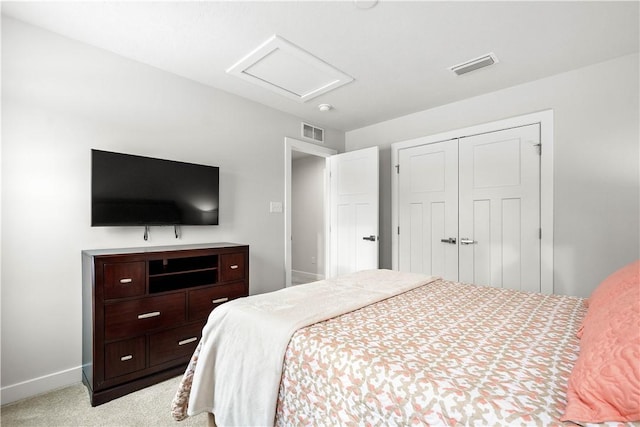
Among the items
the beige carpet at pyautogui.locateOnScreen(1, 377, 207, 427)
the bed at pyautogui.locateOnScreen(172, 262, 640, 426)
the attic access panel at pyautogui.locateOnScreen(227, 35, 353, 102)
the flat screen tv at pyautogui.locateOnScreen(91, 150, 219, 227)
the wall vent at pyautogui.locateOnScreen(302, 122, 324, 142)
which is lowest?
the beige carpet at pyautogui.locateOnScreen(1, 377, 207, 427)

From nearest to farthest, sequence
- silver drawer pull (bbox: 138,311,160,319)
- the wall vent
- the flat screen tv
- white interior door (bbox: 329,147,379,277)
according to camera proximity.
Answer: silver drawer pull (bbox: 138,311,160,319)
the flat screen tv
white interior door (bbox: 329,147,379,277)
the wall vent

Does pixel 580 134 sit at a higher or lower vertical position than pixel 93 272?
higher

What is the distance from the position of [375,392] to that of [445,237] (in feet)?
9.50

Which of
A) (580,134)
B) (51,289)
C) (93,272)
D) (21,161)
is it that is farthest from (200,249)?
(580,134)

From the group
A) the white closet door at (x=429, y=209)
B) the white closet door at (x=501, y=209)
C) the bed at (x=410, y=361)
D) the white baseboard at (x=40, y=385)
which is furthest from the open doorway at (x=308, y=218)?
the bed at (x=410, y=361)

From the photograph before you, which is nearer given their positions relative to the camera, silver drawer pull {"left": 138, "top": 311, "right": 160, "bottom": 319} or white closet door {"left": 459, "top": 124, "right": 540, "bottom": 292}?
silver drawer pull {"left": 138, "top": 311, "right": 160, "bottom": 319}

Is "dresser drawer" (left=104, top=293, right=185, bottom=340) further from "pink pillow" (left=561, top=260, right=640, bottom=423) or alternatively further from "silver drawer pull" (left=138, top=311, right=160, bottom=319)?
"pink pillow" (left=561, top=260, right=640, bottom=423)

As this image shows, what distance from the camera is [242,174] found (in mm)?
3338

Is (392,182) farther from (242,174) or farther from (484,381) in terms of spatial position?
(484,381)

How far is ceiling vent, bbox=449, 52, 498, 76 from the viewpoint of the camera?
248 centimetres

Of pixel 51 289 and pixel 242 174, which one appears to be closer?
pixel 51 289

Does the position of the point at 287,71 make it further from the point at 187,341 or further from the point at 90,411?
the point at 90,411

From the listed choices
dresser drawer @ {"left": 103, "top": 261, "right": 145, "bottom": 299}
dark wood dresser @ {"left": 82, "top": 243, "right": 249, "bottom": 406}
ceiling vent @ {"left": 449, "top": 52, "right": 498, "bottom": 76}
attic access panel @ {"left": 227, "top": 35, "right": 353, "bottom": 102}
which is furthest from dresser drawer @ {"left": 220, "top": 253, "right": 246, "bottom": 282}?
ceiling vent @ {"left": 449, "top": 52, "right": 498, "bottom": 76}

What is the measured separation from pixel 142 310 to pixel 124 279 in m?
0.27
